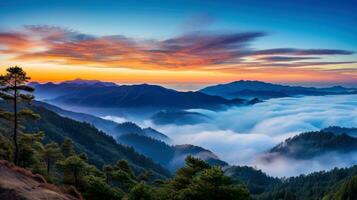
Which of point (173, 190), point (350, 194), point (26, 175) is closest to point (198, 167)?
point (173, 190)

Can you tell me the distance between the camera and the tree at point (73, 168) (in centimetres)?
5292

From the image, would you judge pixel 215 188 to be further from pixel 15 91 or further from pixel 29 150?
pixel 29 150

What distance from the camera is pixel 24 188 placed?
106 ft

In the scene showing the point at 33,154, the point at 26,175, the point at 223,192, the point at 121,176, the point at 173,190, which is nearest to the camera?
the point at 26,175

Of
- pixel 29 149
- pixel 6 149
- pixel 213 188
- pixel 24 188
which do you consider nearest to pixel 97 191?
pixel 29 149

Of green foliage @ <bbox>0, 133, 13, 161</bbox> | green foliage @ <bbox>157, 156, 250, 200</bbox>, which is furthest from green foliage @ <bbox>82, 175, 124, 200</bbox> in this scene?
green foliage @ <bbox>0, 133, 13, 161</bbox>

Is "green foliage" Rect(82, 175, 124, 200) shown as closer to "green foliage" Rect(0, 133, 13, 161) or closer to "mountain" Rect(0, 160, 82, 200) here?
"mountain" Rect(0, 160, 82, 200)

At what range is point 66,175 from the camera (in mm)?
59562

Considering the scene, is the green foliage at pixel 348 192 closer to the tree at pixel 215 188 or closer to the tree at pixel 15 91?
the tree at pixel 215 188

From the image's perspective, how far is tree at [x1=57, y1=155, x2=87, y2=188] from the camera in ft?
174

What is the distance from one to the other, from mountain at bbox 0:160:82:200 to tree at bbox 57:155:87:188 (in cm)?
1399

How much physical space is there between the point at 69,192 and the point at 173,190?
15.5m

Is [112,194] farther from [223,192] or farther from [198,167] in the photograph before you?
[223,192]

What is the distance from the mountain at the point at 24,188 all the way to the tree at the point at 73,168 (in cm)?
1399
